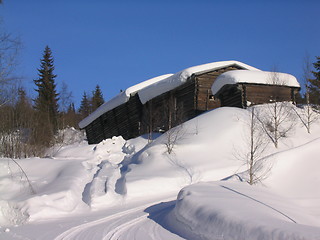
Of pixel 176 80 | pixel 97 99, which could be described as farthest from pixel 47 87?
pixel 176 80

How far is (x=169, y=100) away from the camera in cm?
1930

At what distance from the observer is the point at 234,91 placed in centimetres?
1845

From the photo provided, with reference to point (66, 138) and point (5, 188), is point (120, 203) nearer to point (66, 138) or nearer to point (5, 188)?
point (5, 188)

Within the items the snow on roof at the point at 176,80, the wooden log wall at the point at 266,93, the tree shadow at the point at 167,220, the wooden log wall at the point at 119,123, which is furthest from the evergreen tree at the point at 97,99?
the tree shadow at the point at 167,220

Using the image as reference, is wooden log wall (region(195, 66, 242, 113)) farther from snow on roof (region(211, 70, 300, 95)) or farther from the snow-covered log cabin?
snow on roof (region(211, 70, 300, 95))

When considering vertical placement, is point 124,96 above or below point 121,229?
above

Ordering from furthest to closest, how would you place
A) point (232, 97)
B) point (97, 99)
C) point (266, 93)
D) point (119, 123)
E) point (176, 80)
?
point (97, 99), point (119, 123), point (176, 80), point (232, 97), point (266, 93)

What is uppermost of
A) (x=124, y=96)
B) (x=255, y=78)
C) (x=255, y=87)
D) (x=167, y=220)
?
(x=255, y=78)

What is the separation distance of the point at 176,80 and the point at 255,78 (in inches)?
187

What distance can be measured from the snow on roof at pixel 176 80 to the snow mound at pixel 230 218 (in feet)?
39.3

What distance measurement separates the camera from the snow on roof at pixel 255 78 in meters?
17.7

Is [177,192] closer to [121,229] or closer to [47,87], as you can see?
[121,229]

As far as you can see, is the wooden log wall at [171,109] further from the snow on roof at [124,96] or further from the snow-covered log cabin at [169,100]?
the snow on roof at [124,96]

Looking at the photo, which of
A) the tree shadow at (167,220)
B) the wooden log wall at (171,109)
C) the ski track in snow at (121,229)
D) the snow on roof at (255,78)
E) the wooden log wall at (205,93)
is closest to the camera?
the tree shadow at (167,220)
